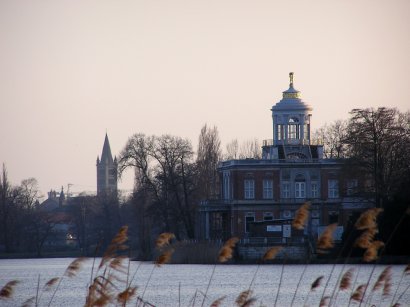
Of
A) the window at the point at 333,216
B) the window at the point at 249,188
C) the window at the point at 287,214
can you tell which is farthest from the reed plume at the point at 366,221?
the window at the point at 249,188

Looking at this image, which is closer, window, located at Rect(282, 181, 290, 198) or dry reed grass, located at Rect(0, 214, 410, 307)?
dry reed grass, located at Rect(0, 214, 410, 307)

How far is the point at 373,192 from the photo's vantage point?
70750 millimetres

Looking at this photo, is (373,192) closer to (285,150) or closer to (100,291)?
(285,150)

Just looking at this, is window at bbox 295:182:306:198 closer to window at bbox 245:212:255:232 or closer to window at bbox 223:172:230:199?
window at bbox 245:212:255:232

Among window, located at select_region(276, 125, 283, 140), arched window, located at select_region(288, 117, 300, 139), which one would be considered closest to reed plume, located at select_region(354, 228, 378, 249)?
window, located at select_region(276, 125, 283, 140)

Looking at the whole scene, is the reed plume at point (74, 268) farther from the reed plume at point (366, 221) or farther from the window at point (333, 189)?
the window at point (333, 189)

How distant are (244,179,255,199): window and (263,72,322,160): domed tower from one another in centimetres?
290

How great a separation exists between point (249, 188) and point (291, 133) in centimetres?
600

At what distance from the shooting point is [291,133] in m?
89.1

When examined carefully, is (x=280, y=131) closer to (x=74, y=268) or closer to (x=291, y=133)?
(x=291, y=133)

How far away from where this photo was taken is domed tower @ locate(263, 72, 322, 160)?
288 feet

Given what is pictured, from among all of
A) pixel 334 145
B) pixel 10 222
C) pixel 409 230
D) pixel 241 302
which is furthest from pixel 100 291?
pixel 10 222

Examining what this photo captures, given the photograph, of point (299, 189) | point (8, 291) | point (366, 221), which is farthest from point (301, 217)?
point (299, 189)

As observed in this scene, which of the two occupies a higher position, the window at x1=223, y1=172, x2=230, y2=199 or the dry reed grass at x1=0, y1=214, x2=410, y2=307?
the window at x1=223, y1=172, x2=230, y2=199
